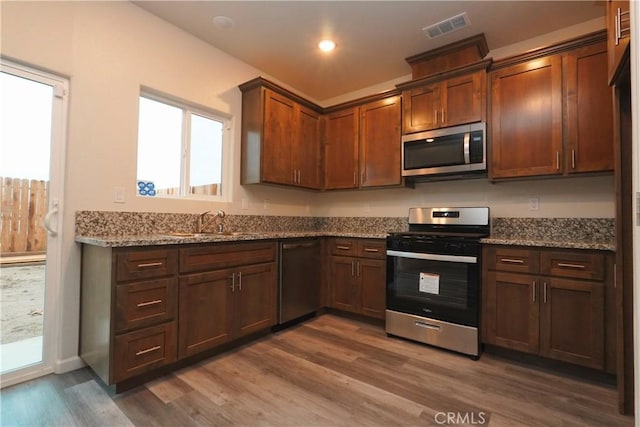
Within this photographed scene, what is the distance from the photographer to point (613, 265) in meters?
1.97

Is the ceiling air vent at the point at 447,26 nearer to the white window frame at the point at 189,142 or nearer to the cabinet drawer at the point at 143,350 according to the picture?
the white window frame at the point at 189,142

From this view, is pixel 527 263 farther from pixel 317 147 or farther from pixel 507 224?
pixel 317 147

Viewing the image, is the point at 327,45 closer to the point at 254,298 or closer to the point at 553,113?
the point at 553,113

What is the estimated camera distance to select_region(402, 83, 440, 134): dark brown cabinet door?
2.88 m

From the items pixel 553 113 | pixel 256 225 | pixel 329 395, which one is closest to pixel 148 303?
pixel 329 395

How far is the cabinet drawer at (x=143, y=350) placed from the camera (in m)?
1.79

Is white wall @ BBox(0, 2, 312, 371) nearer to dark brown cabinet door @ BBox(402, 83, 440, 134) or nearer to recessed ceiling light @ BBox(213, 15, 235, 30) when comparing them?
recessed ceiling light @ BBox(213, 15, 235, 30)

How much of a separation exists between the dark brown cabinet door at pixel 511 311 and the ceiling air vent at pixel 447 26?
2075 mm

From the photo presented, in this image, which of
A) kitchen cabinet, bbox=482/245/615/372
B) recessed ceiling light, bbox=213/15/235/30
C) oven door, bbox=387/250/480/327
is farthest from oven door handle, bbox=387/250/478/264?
recessed ceiling light, bbox=213/15/235/30

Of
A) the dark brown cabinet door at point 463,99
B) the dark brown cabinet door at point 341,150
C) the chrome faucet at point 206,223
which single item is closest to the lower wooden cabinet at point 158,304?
the chrome faucet at point 206,223

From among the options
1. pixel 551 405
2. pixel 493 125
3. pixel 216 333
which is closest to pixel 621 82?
pixel 493 125

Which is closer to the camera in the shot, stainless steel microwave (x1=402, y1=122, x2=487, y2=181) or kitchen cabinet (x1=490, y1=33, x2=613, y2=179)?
kitchen cabinet (x1=490, y1=33, x2=613, y2=179)

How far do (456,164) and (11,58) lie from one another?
3.28 meters

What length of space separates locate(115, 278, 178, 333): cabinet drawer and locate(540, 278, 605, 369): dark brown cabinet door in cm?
259
